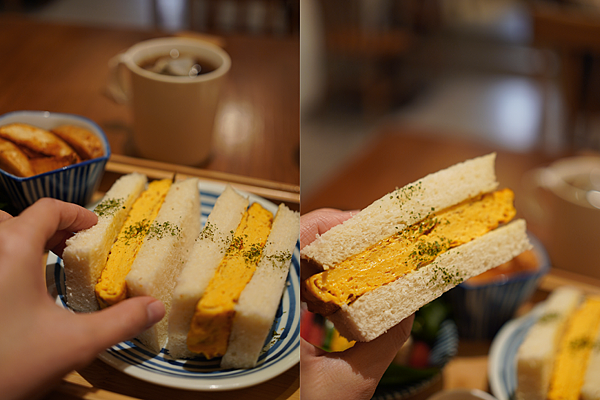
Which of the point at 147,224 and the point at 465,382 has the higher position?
the point at 147,224

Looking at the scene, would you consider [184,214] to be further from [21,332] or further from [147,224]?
[21,332]

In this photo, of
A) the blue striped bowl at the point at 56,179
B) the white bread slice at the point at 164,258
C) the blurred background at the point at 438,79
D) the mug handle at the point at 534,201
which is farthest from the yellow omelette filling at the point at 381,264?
the blurred background at the point at 438,79

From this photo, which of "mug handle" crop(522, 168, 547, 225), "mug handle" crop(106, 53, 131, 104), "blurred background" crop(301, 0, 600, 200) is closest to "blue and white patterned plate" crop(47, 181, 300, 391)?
"mug handle" crop(106, 53, 131, 104)

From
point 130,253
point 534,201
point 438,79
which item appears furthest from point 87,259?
point 438,79

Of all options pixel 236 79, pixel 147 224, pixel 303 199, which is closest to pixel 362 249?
pixel 303 199

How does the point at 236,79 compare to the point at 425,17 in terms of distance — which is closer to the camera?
the point at 236,79

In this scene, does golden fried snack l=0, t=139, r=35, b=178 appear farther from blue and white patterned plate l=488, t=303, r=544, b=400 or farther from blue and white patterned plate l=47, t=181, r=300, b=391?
blue and white patterned plate l=488, t=303, r=544, b=400
